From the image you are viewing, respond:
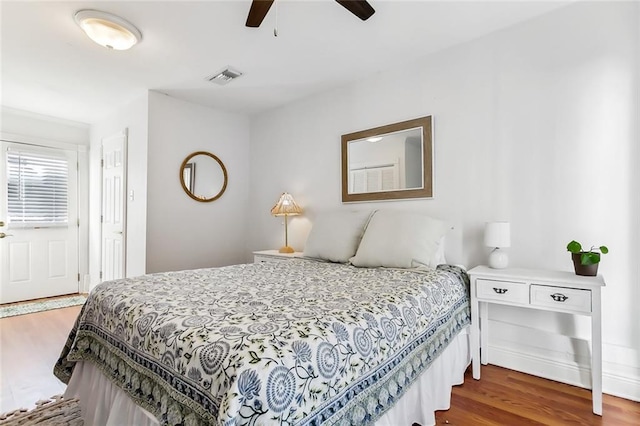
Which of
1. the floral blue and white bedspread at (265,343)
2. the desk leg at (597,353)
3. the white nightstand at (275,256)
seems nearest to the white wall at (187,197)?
the white nightstand at (275,256)

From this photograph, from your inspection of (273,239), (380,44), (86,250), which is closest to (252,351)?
(380,44)

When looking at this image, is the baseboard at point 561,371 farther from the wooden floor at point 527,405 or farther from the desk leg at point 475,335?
the desk leg at point 475,335

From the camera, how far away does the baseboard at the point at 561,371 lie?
1.79 metres

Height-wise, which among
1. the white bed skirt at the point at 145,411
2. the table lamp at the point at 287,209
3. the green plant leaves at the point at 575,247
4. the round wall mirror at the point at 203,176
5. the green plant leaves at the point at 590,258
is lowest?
the white bed skirt at the point at 145,411

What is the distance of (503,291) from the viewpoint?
1.92 meters

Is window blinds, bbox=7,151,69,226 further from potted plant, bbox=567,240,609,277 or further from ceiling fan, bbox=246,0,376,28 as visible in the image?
potted plant, bbox=567,240,609,277

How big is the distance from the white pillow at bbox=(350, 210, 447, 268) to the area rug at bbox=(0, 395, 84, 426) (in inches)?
73.1

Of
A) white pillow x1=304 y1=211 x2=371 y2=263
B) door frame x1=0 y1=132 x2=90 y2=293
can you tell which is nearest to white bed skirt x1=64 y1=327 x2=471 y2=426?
white pillow x1=304 y1=211 x2=371 y2=263

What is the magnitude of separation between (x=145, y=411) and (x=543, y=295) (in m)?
2.01

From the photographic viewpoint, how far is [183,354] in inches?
36.9

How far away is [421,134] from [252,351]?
231 cm

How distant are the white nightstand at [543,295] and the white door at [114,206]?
3592 millimetres

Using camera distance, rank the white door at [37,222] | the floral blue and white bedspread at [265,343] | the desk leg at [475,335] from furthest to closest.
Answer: the white door at [37,222] < the desk leg at [475,335] < the floral blue and white bedspread at [265,343]

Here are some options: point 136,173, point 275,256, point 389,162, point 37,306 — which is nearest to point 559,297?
point 389,162
